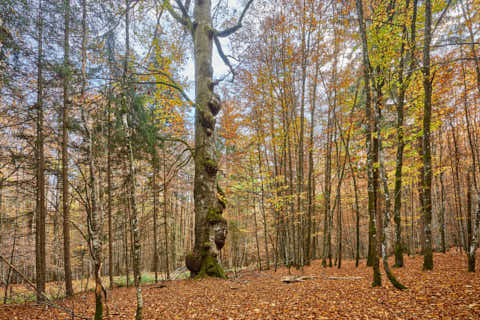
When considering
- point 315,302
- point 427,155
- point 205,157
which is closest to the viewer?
point 315,302

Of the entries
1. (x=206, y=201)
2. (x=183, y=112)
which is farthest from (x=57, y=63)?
(x=183, y=112)

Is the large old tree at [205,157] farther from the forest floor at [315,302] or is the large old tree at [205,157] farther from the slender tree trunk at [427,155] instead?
the slender tree trunk at [427,155]

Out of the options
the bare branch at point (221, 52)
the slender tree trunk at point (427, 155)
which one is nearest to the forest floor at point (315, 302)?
the slender tree trunk at point (427, 155)

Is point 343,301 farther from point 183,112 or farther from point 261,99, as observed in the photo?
point 183,112

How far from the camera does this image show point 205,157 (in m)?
7.96

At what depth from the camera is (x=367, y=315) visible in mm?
3775

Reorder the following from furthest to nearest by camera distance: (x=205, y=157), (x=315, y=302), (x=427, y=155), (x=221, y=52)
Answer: (x=221, y=52) < (x=205, y=157) < (x=427, y=155) < (x=315, y=302)

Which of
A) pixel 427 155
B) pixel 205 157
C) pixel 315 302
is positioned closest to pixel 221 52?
pixel 205 157

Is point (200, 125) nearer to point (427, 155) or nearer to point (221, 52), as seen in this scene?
point (221, 52)

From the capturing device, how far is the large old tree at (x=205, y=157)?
7383mm

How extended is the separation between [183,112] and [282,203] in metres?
6.93

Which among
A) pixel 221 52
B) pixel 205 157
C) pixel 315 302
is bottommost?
pixel 315 302

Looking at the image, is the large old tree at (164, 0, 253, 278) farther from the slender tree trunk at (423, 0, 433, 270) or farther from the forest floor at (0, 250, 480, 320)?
the slender tree trunk at (423, 0, 433, 270)

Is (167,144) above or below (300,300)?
above
